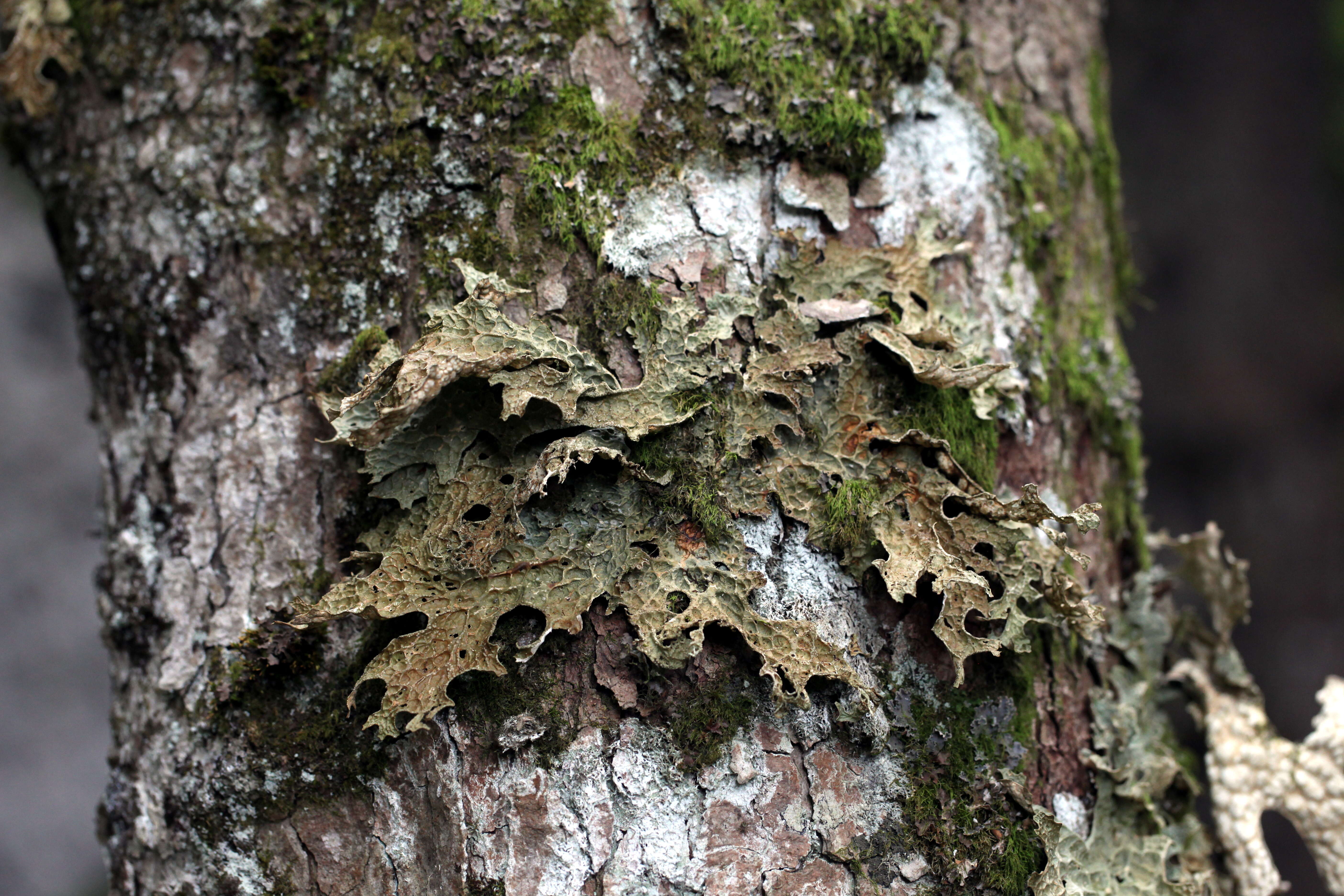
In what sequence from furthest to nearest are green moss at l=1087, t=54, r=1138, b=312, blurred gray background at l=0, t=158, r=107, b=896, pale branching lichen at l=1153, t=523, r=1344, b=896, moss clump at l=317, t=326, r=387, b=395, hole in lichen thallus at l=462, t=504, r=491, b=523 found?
blurred gray background at l=0, t=158, r=107, b=896 → green moss at l=1087, t=54, r=1138, b=312 → pale branching lichen at l=1153, t=523, r=1344, b=896 → moss clump at l=317, t=326, r=387, b=395 → hole in lichen thallus at l=462, t=504, r=491, b=523

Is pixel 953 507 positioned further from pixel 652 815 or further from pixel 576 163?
pixel 576 163

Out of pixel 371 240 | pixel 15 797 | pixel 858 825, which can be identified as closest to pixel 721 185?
pixel 371 240

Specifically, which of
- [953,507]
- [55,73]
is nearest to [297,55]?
[55,73]

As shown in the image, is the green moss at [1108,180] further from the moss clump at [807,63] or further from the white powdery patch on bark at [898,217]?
the moss clump at [807,63]

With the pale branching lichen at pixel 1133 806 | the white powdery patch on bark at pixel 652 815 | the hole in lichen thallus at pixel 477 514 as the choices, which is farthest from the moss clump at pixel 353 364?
the pale branching lichen at pixel 1133 806

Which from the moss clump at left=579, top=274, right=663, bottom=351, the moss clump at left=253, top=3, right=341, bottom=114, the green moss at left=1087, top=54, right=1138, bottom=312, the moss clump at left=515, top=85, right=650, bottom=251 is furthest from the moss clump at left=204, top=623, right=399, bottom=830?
the green moss at left=1087, top=54, right=1138, bottom=312

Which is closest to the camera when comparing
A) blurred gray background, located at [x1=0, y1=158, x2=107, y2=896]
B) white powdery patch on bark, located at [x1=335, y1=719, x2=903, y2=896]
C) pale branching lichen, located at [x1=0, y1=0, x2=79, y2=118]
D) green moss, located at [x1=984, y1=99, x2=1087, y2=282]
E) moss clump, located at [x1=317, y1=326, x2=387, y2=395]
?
white powdery patch on bark, located at [x1=335, y1=719, x2=903, y2=896]

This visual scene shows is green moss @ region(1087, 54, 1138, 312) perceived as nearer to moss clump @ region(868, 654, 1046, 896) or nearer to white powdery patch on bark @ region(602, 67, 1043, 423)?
white powdery patch on bark @ region(602, 67, 1043, 423)

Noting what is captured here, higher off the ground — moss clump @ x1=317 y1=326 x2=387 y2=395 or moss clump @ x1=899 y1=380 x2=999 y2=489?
moss clump @ x1=899 y1=380 x2=999 y2=489
